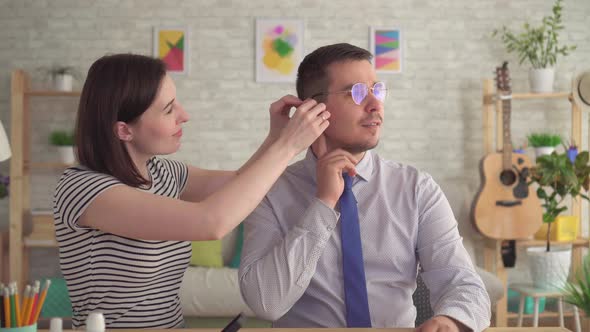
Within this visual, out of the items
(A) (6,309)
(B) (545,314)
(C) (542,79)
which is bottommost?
(B) (545,314)

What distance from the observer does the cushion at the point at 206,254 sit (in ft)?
13.8

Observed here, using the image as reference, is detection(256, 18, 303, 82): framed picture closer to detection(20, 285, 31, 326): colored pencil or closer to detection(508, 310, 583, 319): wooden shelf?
detection(508, 310, 583, 319): wooden shelf

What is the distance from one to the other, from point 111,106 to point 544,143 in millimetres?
3887

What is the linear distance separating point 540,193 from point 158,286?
347cm

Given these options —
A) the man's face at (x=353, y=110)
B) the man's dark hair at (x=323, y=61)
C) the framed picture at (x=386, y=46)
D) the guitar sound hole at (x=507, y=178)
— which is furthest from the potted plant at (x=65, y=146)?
the man's face at (x=353, y=110)

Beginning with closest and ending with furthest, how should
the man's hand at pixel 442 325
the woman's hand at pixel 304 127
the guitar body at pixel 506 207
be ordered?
the man's hand at pixel 442 325
the woman's hand at pixel 304 127
the guitar body at pixel 506 207

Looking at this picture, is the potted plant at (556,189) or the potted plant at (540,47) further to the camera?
the potted plant at (540,47)

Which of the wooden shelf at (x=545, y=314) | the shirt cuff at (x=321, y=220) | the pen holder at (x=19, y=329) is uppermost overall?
the shirt cuff at (x=321, y=220)

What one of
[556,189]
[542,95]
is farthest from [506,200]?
[542,95]

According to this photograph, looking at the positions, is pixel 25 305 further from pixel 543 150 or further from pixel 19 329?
pixel 543 150

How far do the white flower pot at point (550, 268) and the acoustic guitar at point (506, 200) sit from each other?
303 millimetres

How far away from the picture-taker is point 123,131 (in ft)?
5.11

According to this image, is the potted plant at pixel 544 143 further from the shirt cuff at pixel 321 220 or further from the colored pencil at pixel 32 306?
the colored pencil at pixel 32 306

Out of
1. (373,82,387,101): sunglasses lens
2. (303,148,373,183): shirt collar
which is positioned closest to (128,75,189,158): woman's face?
(303,148,373,183): shirt collar
